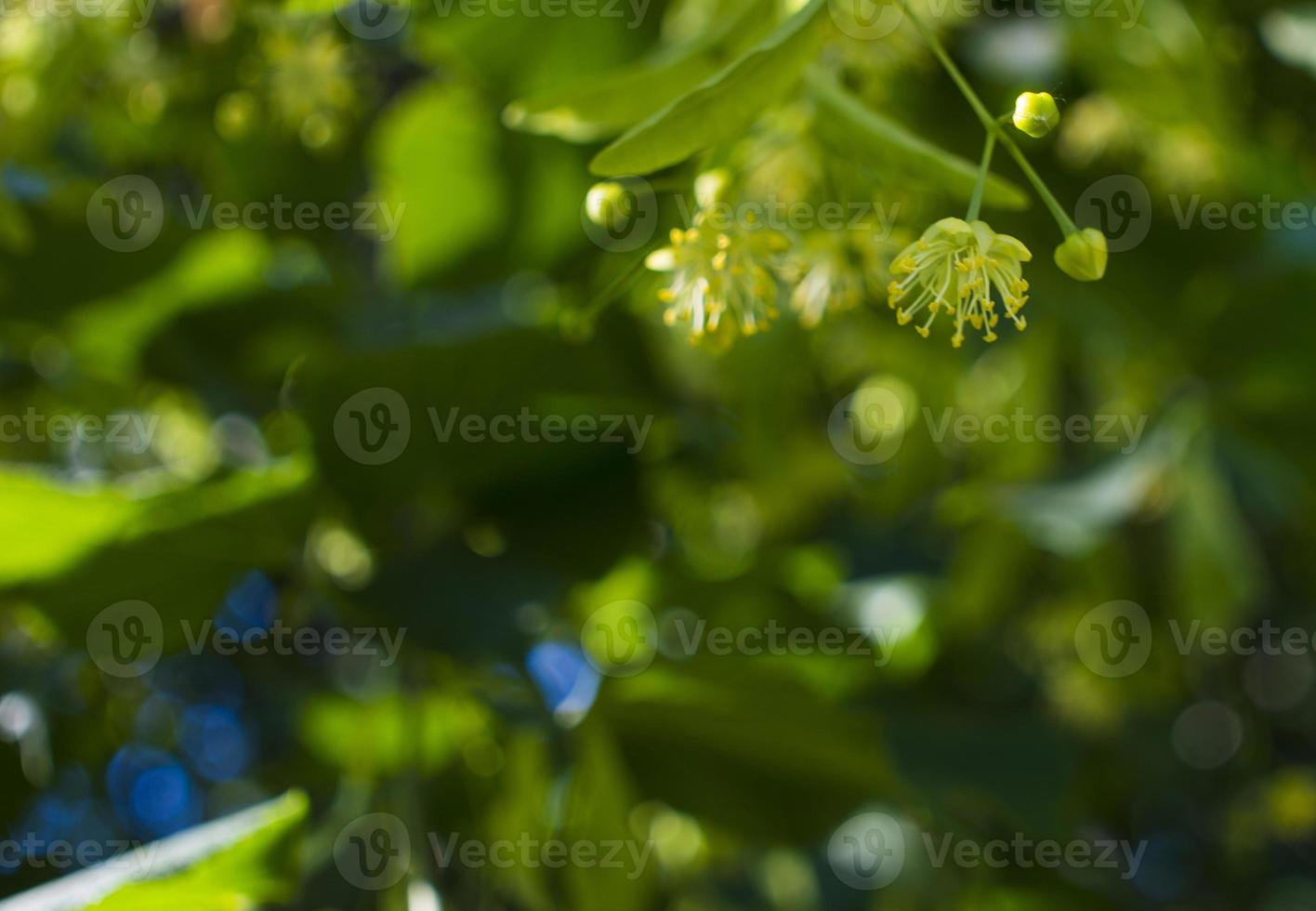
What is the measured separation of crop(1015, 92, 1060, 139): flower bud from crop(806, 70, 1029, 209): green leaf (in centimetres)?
7

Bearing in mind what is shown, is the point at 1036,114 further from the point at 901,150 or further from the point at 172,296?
the point at 172,296

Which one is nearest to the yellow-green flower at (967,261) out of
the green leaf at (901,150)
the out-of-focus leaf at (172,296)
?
the green leaf at (901,150)

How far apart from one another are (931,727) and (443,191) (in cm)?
72

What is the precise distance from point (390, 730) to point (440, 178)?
0.54 metres

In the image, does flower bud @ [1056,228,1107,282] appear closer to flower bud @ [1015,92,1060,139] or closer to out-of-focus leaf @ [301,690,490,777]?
flower bud @ [1015,92,1060,139]

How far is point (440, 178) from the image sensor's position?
126 cm

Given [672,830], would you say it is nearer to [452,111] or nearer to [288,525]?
[288,525]

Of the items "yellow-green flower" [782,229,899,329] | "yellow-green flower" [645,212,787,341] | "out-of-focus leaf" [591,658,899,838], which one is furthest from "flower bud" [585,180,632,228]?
"out-of-focus leaf" [591,658,899,838]

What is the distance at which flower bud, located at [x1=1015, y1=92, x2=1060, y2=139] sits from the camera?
58cm

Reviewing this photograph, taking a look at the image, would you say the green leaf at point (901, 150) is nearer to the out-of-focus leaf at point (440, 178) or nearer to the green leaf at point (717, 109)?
the green leaf at point (717, 109)

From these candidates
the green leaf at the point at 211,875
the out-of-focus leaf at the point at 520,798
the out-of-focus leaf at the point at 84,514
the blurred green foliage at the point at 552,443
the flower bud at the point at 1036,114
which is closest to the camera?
the flower bud at the point at 1036,114

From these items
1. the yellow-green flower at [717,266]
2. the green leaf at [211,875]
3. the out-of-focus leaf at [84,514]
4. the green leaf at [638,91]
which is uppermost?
the green leaf at [638,91]

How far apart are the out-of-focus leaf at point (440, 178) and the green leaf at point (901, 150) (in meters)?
0.57

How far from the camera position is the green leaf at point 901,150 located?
26.2 inches
